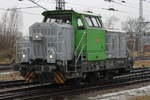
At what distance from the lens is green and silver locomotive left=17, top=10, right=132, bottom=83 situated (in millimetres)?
11594

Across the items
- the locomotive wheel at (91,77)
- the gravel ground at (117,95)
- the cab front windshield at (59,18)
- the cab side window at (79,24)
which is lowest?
the gravel ground at (117,95)

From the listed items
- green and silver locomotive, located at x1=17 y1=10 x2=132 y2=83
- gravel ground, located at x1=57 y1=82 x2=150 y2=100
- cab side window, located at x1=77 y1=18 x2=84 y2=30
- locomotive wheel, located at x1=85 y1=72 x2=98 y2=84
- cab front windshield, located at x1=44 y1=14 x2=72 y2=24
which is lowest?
gravel ground, located at x1=57 y1=82 x2=150 y2=100

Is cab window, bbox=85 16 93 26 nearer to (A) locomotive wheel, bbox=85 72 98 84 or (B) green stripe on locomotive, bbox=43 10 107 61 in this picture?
(B) green stripe on locomotive, bbox=43 10 107 61

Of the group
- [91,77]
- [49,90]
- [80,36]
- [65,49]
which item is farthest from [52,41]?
[91,77]

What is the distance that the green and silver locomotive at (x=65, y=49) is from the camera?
38.0ft

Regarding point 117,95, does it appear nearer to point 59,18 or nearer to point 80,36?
point 80,36

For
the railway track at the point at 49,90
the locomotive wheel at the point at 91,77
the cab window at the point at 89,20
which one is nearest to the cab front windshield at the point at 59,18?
the cab window at the point at 89,20

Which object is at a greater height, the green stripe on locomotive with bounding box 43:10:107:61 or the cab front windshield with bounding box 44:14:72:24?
the cab front windshield with bounding box 44:14:72:24

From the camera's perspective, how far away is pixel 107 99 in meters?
10.4

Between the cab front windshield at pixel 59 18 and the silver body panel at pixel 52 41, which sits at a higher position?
the cab front windshield at pixel 59 18

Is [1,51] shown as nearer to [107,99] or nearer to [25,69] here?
[25,69]

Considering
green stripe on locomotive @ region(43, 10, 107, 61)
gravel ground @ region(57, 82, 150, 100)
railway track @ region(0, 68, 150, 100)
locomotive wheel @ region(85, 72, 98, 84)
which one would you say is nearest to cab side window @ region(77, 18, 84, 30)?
green stripe on locomotive @ region(43, 10, 107, 61)

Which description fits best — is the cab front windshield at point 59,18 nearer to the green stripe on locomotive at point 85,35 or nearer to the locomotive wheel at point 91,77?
the green stripe on locomotive at point 85,35

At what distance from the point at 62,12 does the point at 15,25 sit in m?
42.8
